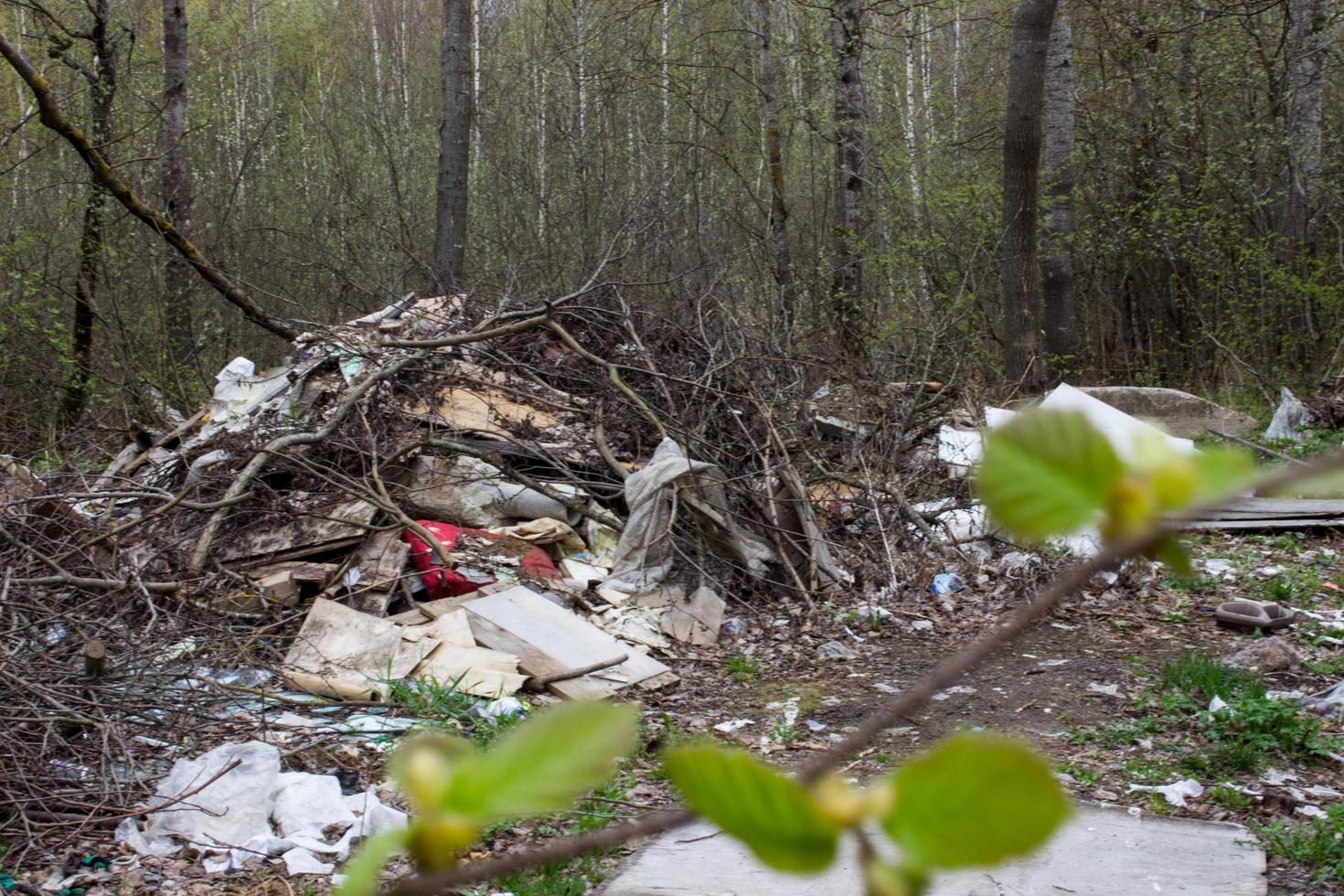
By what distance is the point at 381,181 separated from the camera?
2009 cm

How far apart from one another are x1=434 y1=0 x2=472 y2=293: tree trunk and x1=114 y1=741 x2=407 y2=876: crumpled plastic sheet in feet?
29.7

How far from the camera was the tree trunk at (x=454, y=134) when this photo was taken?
12.3m

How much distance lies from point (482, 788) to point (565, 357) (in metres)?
7.71

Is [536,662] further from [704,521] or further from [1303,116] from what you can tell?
[1303,116]

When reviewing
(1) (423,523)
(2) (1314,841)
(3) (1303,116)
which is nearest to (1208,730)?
(2) (1314,841)

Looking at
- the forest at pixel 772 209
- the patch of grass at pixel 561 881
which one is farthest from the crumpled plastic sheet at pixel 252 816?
the forest at pixel 772 209

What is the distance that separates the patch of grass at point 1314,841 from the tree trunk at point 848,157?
8.02 m

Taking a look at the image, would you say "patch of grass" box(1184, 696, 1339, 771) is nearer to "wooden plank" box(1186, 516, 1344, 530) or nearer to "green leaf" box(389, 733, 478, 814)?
"wooden plank" box(1186, 516, 1344, 530)

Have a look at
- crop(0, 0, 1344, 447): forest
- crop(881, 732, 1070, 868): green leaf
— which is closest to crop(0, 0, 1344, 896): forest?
crop(881, 732, 1070, 868): green leaf

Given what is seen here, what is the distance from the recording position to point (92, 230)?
9.88 metres

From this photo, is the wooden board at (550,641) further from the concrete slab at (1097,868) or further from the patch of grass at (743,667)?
the concrete slab at (1097,868)

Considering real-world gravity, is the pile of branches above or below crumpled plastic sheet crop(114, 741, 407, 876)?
above

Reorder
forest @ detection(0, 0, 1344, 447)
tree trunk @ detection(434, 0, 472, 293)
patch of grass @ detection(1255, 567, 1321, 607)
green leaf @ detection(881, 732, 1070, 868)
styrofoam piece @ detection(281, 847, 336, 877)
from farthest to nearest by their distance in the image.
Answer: tree trunk @ detection(434, 0, 472, 293) → forest @ detection(0, 0, 1344, 447) → patch of grass @ detection(1255, 567, 1321, 607) → styrofoam piece @ detection(281, 847, 336, 877) → green leaf @ detection(881, 732, 1070, 868)

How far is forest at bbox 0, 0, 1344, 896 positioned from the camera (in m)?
0.20
